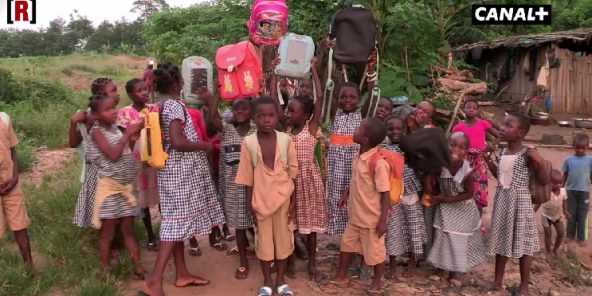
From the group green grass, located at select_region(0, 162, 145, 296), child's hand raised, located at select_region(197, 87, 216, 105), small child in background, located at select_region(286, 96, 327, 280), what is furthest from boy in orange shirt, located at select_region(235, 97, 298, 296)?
green grass, located at select_region(0, 162, 145, 296)

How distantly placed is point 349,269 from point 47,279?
2115 millimetres

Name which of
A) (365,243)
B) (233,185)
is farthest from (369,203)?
(233,185)

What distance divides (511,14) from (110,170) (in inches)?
381

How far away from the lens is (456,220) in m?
3.35

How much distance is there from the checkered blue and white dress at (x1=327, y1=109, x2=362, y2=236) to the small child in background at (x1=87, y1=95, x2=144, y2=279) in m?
1.37

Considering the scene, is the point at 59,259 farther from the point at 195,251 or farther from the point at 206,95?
the point at 206,95

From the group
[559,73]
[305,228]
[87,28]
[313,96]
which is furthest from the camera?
[87,28]

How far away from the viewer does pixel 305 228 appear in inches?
130

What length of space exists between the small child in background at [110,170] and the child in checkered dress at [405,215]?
172cm

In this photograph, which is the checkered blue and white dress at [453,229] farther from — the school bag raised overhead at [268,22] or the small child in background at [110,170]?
the small child in background at [110,170]

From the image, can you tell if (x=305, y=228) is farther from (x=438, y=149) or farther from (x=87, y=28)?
(x=87, y=28)

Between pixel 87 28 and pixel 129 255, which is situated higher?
pixel 87 28

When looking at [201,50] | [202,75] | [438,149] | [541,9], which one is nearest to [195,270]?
[202,75]

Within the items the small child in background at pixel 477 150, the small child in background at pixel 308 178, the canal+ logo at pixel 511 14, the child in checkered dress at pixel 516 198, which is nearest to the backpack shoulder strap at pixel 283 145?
the small child in background at pixel 308 178
